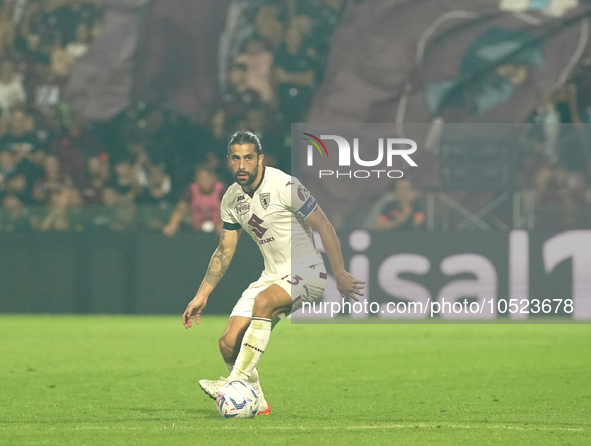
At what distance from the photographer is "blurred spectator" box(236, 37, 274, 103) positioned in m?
16.1

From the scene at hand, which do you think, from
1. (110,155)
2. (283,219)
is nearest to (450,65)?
(110,155)

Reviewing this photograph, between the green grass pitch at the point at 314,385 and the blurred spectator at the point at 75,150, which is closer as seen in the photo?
the green grass pitch at the point at 314,385

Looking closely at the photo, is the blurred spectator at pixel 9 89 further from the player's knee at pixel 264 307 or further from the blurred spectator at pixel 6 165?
the player's knee at pixel 264 307

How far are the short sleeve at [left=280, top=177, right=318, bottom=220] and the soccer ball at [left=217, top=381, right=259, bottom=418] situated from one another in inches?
45.0

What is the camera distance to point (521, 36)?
15969 mm

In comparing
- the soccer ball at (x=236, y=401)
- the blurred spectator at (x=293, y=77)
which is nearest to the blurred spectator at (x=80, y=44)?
the blurred spectator at (x=293, y=77)

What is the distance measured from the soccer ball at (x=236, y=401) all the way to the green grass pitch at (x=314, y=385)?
0.11 m

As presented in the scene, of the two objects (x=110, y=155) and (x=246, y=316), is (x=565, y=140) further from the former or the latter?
(x=246, y=316)

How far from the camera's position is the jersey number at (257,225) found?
21.7ft

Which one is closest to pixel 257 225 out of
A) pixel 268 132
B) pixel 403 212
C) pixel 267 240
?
pixel 267 240

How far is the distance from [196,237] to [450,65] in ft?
16.2

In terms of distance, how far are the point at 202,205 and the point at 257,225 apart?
801 centimetres

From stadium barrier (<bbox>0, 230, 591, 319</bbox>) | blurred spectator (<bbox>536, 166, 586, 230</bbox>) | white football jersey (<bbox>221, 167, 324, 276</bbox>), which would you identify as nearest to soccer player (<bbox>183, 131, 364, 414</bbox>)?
white football jersey (<bbox>221, 167, 324, 276</bbox>)

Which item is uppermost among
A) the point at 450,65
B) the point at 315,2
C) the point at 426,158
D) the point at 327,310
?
the point at 315,2
